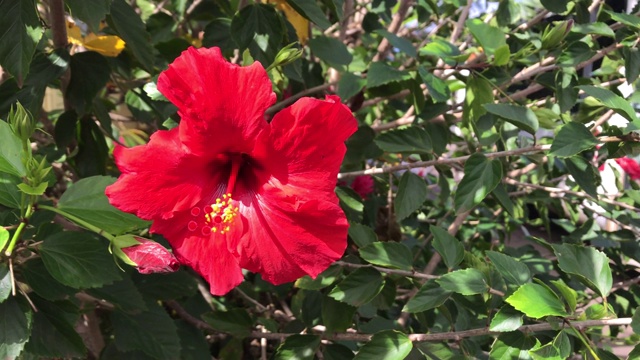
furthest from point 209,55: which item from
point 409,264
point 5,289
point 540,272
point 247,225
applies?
point 540,272

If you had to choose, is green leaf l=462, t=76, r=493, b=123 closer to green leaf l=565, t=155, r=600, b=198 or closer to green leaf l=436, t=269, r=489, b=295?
green leaf l=565, t=155, r=600, b=198

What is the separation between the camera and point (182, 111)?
0.71 m

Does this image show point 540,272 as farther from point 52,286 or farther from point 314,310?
point 52,286

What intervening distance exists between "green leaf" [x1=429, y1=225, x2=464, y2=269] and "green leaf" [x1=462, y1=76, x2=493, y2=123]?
A: 10.3 inches

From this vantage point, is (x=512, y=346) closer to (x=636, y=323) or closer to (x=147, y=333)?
(x=636, y=323)

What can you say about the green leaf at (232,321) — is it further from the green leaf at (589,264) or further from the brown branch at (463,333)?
the green leaf at (589,264)

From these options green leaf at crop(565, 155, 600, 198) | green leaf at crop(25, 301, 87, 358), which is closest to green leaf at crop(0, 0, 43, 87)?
green leaf at crop(25, 301, 87, 358)

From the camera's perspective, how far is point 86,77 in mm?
1089

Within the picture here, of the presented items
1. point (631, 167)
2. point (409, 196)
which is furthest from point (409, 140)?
point (631, 167)

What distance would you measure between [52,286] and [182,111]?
0.36m

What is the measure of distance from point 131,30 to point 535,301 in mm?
771

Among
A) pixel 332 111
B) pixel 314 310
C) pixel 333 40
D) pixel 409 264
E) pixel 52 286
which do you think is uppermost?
pixel 332 111

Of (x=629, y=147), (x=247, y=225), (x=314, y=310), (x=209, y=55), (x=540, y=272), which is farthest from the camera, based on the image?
(x=540, y=272)

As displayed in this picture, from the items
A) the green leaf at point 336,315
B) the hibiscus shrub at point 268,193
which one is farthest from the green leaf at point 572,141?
the green leaf at point 336,315
